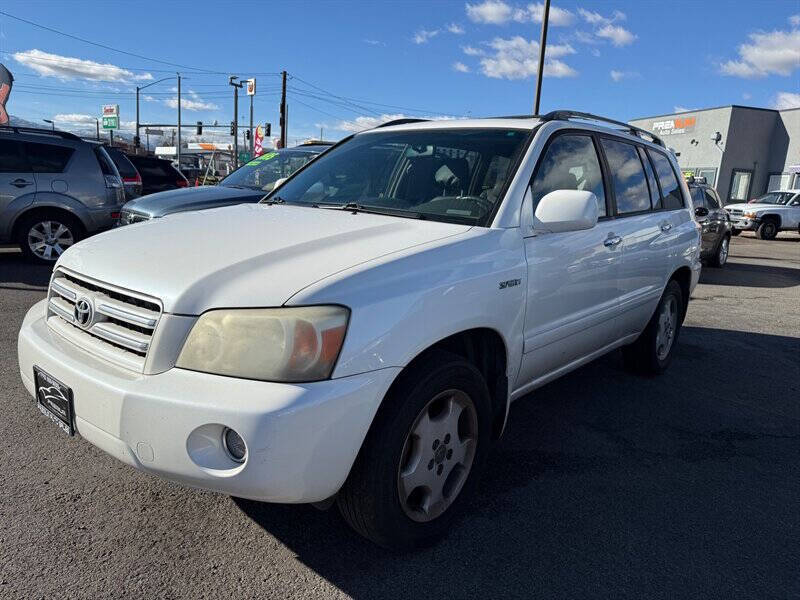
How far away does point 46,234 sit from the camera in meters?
A: 8.17

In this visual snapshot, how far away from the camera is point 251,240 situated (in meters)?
2.50

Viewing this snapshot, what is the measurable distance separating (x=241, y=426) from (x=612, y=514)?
183 centimetres

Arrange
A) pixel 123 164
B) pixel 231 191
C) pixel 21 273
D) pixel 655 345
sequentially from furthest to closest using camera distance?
pixel 123 164
pixel 21 273
pixel 231 191
pixel 655 345

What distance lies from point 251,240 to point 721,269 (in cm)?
1218

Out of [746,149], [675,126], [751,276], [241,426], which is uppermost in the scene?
[675,126]

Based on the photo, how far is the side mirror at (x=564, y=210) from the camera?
2.74m

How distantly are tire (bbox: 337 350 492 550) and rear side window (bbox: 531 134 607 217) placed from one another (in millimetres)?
1078

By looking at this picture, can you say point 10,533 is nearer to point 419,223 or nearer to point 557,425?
point 419,223

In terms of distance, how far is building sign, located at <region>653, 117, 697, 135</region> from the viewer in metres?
35.6

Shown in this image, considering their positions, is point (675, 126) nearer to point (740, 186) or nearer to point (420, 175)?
point (740, 186)

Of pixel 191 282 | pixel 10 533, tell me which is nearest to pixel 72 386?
pixel 191 282

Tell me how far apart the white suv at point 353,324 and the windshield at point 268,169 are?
4341 mm

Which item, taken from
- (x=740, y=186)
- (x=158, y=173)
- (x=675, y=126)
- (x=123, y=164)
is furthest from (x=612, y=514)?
(x=675, y=126)

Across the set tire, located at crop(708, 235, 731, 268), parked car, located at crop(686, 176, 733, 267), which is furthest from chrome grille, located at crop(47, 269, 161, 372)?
tire, located at crop(708, 235, 731, 268)
